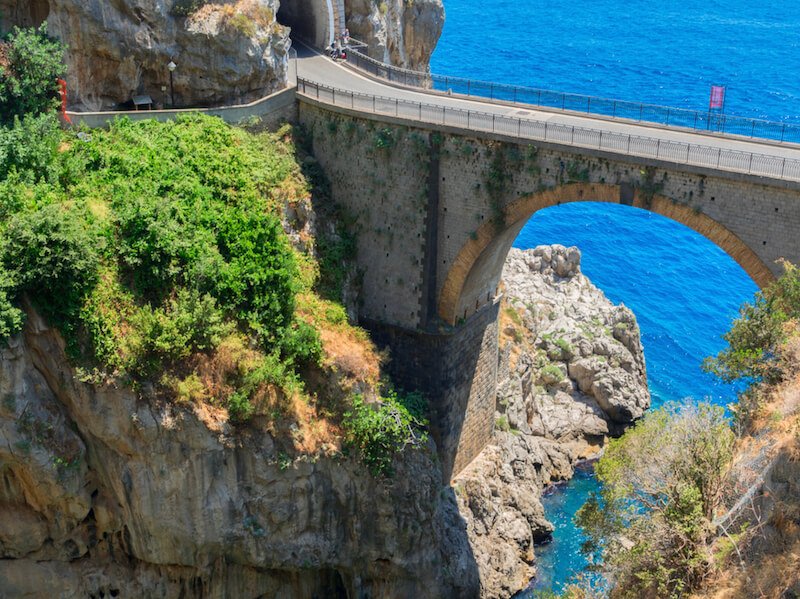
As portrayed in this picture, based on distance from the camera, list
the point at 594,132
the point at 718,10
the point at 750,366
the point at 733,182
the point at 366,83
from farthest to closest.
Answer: the point at 718,10
the point at 366,83
the point at 594,132
the point at 733,182
the point at 750,366

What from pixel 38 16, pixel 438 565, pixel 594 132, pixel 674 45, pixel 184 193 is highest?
pixel 38 16

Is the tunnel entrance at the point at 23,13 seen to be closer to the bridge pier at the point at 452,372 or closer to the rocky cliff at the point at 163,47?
the rocky cliff at the point at 163,47

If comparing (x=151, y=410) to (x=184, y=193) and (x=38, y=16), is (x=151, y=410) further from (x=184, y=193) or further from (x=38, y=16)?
(x=38, y=16)

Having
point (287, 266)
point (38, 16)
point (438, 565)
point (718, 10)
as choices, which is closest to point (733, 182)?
point (287, 266)

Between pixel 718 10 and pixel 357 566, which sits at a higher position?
pixel 718 10

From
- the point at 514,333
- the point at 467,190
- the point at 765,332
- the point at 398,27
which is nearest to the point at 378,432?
the point at 467,190

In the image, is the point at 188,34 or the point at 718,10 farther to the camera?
the point at 718,10

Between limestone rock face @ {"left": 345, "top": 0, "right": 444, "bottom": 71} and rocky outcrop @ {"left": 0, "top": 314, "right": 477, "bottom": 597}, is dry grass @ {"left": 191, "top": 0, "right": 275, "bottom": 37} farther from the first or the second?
rocky outcrop @ {"left": 0, "top": 314, "right": 477, "bottom": 597}

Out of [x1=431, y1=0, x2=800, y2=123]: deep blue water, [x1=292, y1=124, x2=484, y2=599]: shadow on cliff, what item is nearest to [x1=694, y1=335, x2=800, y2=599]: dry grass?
[x1=292, y1=124, x2=484, y2=599]: shadow on cliff

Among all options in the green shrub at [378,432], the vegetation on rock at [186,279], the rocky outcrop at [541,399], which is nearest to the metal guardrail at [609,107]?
the vegetation on rock at [186,279]
